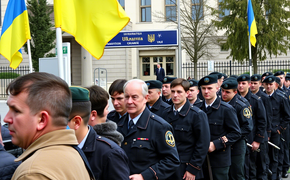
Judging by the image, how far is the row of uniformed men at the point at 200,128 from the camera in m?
3.33

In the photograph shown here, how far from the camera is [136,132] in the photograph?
11.1 feet

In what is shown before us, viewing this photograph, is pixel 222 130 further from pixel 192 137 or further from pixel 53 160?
pixel 53 160

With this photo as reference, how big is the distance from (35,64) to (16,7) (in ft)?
56.7

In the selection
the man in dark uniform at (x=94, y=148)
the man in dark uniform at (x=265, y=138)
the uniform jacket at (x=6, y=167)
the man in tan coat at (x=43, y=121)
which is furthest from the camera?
the man in dark uniform at (x=265, y=138)

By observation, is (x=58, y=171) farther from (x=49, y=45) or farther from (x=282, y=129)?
(x=49, y=45)

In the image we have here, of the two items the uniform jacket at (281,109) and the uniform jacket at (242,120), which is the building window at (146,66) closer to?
the uniform jacket at (281,109)

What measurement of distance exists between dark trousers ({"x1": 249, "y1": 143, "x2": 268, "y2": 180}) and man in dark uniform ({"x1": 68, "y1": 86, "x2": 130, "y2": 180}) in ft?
15.9

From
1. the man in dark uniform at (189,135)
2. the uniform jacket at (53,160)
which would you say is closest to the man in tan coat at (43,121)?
the uniform jacket at (53,160)

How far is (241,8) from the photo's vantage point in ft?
71.3

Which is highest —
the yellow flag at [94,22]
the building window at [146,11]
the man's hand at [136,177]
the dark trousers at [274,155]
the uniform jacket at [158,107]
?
the building window at [146,11]

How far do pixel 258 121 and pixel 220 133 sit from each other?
183cm

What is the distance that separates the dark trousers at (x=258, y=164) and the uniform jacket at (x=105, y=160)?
4843 mm

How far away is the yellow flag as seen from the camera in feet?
14.8

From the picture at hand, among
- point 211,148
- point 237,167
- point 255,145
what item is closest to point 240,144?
point 237,167
